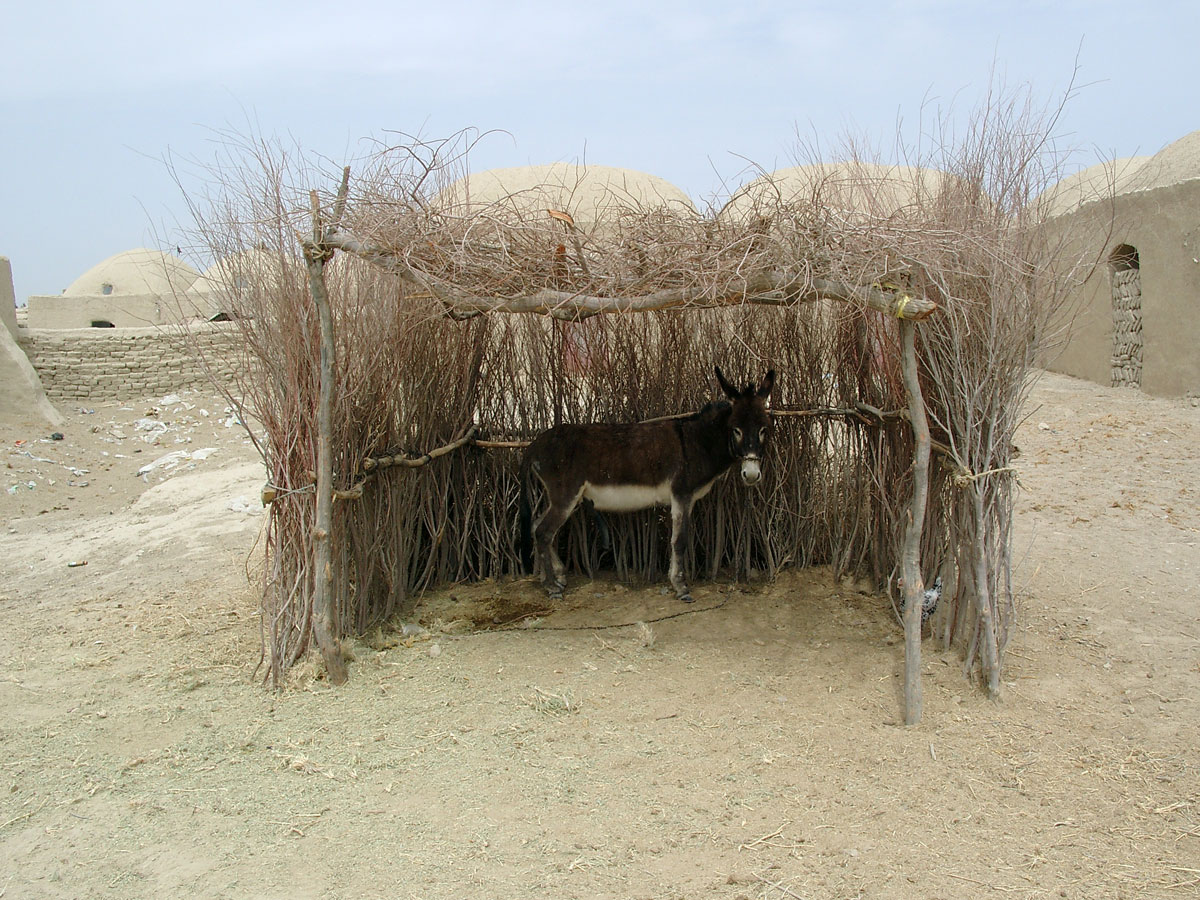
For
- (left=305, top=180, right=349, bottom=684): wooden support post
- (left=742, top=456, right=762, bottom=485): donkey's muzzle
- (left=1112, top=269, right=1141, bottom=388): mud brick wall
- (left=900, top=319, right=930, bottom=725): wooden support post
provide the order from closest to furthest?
(left=900, top=319, right=930, bottom=725): wooden support post < (left=305, top=180, right=349, bottom=684): wooden support post < (left=742, top=456, right=762, bottom=485): donkey's muzzle < (left=1112, top=269, right=1141, bottom=388): mud brick wall

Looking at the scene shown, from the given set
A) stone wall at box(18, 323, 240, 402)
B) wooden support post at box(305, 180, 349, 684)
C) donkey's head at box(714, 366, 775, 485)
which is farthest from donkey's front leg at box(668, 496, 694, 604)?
stone wall at box(18, 323, 240, 402)

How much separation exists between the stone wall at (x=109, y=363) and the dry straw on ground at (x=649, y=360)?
30.9ft

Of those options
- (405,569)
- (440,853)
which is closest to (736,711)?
(440,853)

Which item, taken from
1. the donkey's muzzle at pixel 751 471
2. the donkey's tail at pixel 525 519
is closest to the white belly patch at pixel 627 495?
the donkey's tail at pixel 525 519

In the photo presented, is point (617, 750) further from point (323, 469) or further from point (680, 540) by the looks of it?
point (323, 469)

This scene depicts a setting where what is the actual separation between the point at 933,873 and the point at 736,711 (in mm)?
1269

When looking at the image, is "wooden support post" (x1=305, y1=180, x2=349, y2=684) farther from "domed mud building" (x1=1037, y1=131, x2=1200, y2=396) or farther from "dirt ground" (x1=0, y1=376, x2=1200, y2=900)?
"domed mud building" (x1=1037, y1=131, x2=1200, y2=396)

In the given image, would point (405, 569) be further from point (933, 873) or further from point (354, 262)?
point (933, 873)

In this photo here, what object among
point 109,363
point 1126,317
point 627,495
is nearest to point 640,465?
point 627,495

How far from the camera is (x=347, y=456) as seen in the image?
14.6 feet

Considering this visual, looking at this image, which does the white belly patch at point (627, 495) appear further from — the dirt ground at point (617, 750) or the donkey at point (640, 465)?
the dirt ground at point (617, 750)

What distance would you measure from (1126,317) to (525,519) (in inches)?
344

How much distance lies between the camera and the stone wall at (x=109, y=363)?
13.4 metres

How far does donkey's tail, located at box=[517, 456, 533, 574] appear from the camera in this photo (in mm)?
5641
